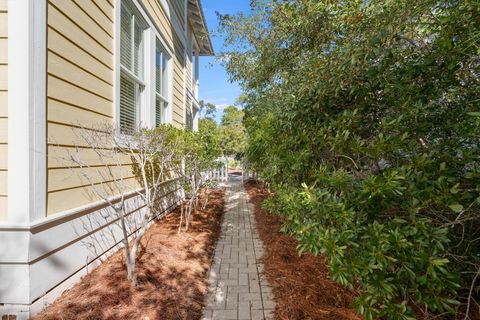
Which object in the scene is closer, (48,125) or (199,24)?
(48,125)

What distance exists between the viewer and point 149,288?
2.91 m

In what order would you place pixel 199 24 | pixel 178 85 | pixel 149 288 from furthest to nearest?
pixel 199 24, pixel 178 85, pixel 149 288

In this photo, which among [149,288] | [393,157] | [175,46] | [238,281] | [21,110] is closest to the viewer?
[393,157]

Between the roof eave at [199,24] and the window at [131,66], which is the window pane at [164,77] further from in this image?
the roof eave at [199,24]

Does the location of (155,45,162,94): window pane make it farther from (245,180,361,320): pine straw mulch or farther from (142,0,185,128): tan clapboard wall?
(245,180,361,320): pine straw mulch

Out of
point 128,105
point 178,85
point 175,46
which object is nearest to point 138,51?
point 128,105

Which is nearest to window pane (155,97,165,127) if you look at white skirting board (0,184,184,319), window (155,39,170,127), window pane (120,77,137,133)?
window (155,39,170,127)

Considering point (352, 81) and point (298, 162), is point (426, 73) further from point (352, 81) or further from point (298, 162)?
point (298, 162)

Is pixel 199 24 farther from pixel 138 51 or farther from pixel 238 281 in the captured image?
pixel 238 281

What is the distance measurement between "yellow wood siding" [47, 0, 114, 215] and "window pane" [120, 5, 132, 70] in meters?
0.62

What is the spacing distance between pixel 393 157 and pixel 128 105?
157 inches

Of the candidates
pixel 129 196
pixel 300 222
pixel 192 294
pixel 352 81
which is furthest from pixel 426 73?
pixel 129 196

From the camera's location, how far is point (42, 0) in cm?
245

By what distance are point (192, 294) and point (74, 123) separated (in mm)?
2111
